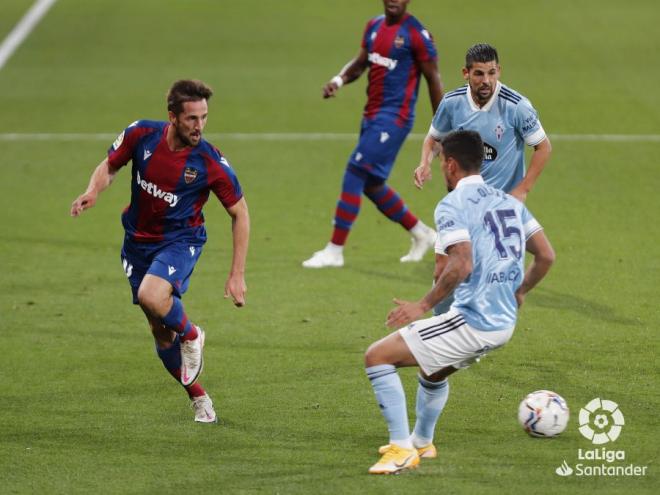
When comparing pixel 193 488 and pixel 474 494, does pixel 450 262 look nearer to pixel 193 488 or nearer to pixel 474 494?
pixel 474 494

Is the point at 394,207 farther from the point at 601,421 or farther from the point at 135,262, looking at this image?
the point at 601,421

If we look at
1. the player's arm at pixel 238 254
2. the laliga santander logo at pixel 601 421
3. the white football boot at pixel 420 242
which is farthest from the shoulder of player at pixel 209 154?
the white football boot at pixel 420 242

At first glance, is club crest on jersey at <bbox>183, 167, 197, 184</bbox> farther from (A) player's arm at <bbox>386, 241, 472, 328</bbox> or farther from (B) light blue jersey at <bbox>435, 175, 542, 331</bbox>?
(A) player's arm at <bbox>386, 241, 472, 328</bbox>

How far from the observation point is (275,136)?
19.1 metres

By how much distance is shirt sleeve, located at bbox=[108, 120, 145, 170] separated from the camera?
8.11m

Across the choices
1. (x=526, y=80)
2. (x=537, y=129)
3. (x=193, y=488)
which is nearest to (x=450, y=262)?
(x=193, y=488)

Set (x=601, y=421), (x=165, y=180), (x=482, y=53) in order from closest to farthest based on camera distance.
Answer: (x=601, y=421) < (x=165, y=180) < (x=482, y=53)

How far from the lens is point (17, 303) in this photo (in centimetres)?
1139

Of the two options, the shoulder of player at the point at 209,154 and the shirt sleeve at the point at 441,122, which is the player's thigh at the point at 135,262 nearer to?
the shoulder of player at the point at 209,154

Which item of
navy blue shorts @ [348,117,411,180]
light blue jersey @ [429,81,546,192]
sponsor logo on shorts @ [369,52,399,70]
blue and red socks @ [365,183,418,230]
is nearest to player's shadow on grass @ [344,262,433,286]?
blue and red socks @ [365,183,418,230]

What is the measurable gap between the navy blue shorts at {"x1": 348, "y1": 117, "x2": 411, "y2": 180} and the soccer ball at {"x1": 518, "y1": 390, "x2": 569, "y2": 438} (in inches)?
209

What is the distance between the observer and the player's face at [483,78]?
28.6 ft

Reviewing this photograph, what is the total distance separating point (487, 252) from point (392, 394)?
3.25ft

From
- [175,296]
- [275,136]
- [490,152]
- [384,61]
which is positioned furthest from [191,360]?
[275,136]
